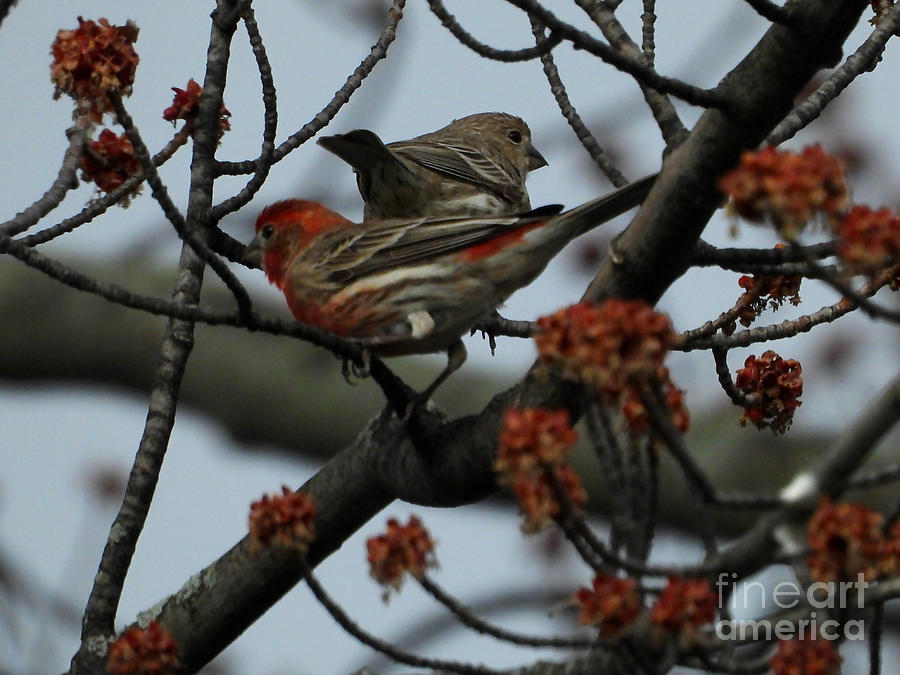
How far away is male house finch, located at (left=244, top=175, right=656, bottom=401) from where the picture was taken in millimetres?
4961

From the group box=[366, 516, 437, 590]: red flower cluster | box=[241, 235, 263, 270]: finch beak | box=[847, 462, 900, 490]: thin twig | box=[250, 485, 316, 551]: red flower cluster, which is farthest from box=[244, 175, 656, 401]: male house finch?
box=[847, 462, 900, 490]: thin twig

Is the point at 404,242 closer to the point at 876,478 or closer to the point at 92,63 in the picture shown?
the point at 92,63

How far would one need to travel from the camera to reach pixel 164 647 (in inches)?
136

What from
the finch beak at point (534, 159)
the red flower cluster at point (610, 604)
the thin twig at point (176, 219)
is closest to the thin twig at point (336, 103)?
the thin twig at point (176, 219)

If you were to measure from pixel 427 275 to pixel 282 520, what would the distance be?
222cm

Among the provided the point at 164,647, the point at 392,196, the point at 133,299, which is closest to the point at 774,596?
the point at 164,647

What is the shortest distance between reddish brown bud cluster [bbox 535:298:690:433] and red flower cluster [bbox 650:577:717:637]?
342 mm

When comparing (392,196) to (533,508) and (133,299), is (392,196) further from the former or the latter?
(533,508)

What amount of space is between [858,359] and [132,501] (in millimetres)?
6258

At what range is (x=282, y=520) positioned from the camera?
303 centimetres

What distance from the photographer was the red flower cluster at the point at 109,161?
4285 mm

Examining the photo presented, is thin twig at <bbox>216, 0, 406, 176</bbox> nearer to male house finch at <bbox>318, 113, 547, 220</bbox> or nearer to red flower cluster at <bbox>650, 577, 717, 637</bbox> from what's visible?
male house finch at <bbox>318, 113, 547, 220</bbox>

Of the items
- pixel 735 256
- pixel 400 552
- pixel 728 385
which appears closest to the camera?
pixel 400 552

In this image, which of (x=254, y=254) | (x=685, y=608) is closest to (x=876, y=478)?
(x=685, y=608)
